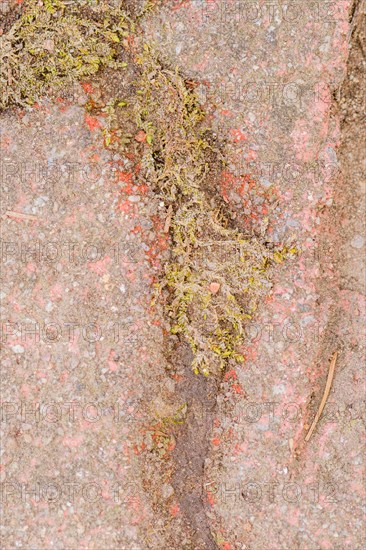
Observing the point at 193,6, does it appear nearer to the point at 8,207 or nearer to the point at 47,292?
the point at 8,207

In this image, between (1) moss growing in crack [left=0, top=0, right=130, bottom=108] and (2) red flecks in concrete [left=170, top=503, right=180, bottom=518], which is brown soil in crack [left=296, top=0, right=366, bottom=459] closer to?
(2) red flecks in concrete [left=170, top=503, right=180, bottom=518]

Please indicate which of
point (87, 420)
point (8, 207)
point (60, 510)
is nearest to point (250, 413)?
point (87, 420)

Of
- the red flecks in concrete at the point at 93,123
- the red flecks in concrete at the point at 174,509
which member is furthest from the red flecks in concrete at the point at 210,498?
the red flecks in concrete at the point at 93,123

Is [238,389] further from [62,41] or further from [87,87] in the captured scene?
[62,41]

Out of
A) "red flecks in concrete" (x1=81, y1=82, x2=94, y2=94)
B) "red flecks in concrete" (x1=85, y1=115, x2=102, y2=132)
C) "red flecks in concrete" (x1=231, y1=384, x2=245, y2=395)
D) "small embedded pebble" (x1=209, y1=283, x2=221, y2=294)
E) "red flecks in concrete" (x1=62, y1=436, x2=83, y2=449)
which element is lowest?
"red flecks in concrete" (x1=62, y1=436, x2=83, y2=449)

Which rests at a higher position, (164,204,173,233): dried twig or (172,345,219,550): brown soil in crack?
(164,204,173,233): dried twig

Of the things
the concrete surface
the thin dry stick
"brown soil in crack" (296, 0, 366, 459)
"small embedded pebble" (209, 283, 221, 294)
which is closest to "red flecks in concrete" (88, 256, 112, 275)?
the concrete surface

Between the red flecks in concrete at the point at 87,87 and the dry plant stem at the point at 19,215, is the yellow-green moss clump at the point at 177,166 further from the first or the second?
the dry plant stem at the point at 19,215

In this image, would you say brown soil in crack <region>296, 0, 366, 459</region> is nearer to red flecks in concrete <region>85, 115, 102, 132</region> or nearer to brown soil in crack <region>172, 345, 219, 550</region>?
brown soil in crack <region>172, 345, 219, 550</region>
